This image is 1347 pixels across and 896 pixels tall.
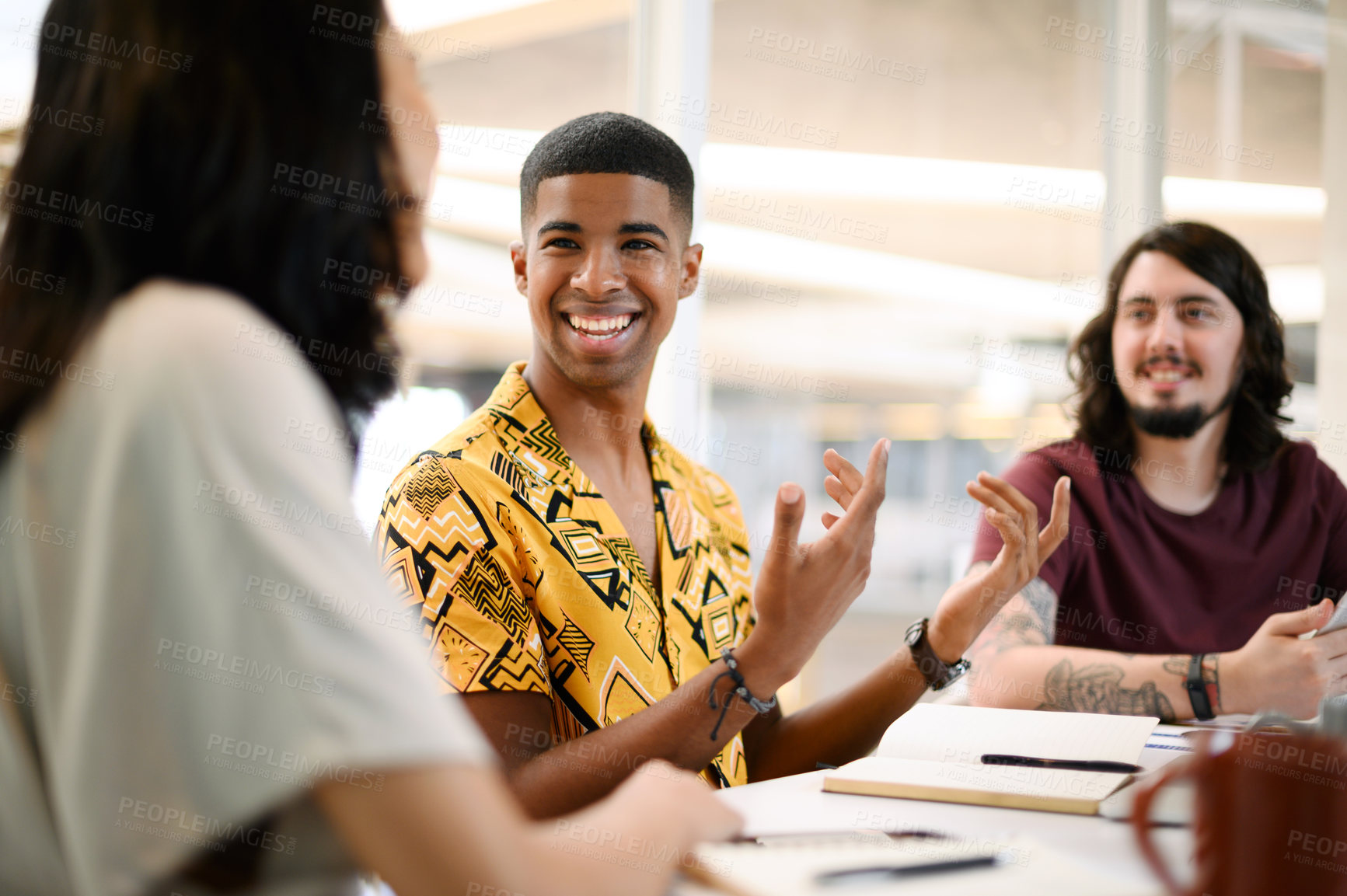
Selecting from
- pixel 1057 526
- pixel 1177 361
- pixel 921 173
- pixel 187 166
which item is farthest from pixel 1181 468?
pixel 187 166

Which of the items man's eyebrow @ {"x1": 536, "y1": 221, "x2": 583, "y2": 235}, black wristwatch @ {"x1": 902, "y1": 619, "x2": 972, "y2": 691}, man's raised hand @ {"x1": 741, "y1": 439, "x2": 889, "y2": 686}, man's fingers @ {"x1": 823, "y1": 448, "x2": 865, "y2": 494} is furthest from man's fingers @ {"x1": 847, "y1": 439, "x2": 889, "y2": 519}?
man's eyebrow @ {"x1": 536, "y1": 221, "x2": 583, "y2": 235}

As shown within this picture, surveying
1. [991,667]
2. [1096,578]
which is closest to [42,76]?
[991,667]

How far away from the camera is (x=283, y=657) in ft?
1.91

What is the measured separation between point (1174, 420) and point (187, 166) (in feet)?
6.72

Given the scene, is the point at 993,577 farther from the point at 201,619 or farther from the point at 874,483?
the point at 201,619

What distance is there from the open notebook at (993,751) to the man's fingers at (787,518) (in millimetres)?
264

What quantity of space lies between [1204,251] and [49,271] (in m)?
2.22

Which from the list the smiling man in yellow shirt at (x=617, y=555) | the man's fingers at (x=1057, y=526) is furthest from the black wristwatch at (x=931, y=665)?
the man's fingers at (x=1057, y=526)

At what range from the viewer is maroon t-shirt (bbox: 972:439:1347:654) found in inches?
80.3

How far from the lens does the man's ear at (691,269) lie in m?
1.87

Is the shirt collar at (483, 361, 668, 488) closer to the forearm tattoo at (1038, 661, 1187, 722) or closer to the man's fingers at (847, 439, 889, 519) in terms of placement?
the man's fingers at (847, 439, 889, 519)

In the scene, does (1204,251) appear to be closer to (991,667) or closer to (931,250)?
(991,667)

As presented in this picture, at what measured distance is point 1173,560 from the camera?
2082 mm

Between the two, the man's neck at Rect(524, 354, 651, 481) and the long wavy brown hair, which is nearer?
the man's neck at Rect(524, 354, 651, 481)
